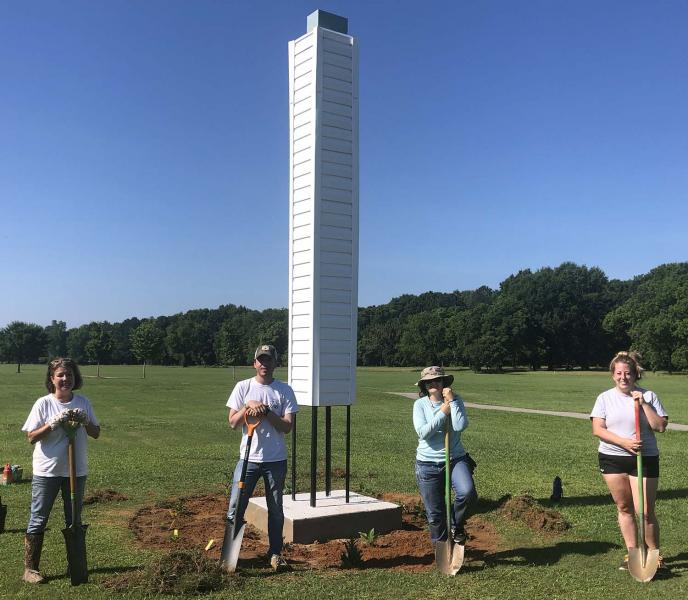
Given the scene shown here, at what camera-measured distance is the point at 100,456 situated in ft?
41.2

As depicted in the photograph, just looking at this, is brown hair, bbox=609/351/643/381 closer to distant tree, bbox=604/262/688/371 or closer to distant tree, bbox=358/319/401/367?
distant tree, bbox=604/262/688/371

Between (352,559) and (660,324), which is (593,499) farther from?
(660,324)

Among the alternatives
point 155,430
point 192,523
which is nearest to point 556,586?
point 192,523

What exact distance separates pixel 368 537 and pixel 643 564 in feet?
8.15

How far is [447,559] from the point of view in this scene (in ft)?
17.9

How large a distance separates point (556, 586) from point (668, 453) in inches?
378

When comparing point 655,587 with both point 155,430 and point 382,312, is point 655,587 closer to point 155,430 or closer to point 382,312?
point 155,430

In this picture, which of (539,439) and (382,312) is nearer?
(539,439)

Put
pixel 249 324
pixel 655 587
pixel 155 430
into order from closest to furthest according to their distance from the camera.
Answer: pixel 655 587 → pixel 155 430 → pixel 249 324

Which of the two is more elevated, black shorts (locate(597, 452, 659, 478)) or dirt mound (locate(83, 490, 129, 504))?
black shorts (locate(597, 452, 659, 478))

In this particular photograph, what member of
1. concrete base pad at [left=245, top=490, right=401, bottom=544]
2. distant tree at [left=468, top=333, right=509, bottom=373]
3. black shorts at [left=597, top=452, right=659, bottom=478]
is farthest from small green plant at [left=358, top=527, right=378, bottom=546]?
distant tree at [left=468, top=333, right=509, bottom=373]

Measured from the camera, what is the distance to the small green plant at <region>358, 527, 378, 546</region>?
20.9ft

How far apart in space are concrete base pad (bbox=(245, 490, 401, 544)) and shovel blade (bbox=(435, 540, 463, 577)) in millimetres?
1398

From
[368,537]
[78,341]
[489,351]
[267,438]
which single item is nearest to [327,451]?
[368,537]
